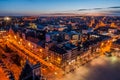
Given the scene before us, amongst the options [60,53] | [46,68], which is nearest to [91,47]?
[60,53]

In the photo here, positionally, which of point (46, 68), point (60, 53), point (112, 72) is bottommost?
point (112, 72)

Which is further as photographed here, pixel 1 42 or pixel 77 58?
pixel 1 42

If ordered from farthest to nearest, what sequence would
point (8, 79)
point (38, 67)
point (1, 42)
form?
point (1, 42), point (38, 67), point (8, 79)

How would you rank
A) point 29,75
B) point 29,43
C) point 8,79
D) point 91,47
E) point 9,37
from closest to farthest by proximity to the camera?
1. point 8,79
2. point 29,75
3. point 91,47
4. point 29,43
5. point 9,37

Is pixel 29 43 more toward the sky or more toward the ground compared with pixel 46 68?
more toward the sky

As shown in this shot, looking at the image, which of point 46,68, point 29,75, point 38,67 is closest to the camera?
point 29,75

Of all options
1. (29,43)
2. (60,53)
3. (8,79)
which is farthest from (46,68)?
(8,79)

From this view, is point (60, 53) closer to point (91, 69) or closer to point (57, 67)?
point (57, 67)

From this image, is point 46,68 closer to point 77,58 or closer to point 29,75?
point 77,58

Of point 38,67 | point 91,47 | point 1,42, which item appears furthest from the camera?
point 1,42
